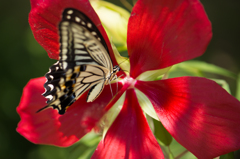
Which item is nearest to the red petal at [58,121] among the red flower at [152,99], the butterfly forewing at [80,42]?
the red flower at [152,99]

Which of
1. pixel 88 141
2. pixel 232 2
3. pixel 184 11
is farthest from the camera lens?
pixel 232 2

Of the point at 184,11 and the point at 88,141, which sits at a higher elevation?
the point at 184,11

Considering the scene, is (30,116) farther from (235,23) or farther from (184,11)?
(235,23)

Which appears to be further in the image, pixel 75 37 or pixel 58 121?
pixel 58 121

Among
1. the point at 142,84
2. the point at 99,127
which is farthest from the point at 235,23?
the point at 99,127

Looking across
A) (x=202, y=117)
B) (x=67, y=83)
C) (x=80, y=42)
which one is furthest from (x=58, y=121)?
(x=202, y=117)

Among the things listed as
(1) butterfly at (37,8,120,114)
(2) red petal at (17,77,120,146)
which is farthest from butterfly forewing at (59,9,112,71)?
(2) red petal at (17,77,120,146)

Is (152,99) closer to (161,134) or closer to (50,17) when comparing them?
(161,134)
